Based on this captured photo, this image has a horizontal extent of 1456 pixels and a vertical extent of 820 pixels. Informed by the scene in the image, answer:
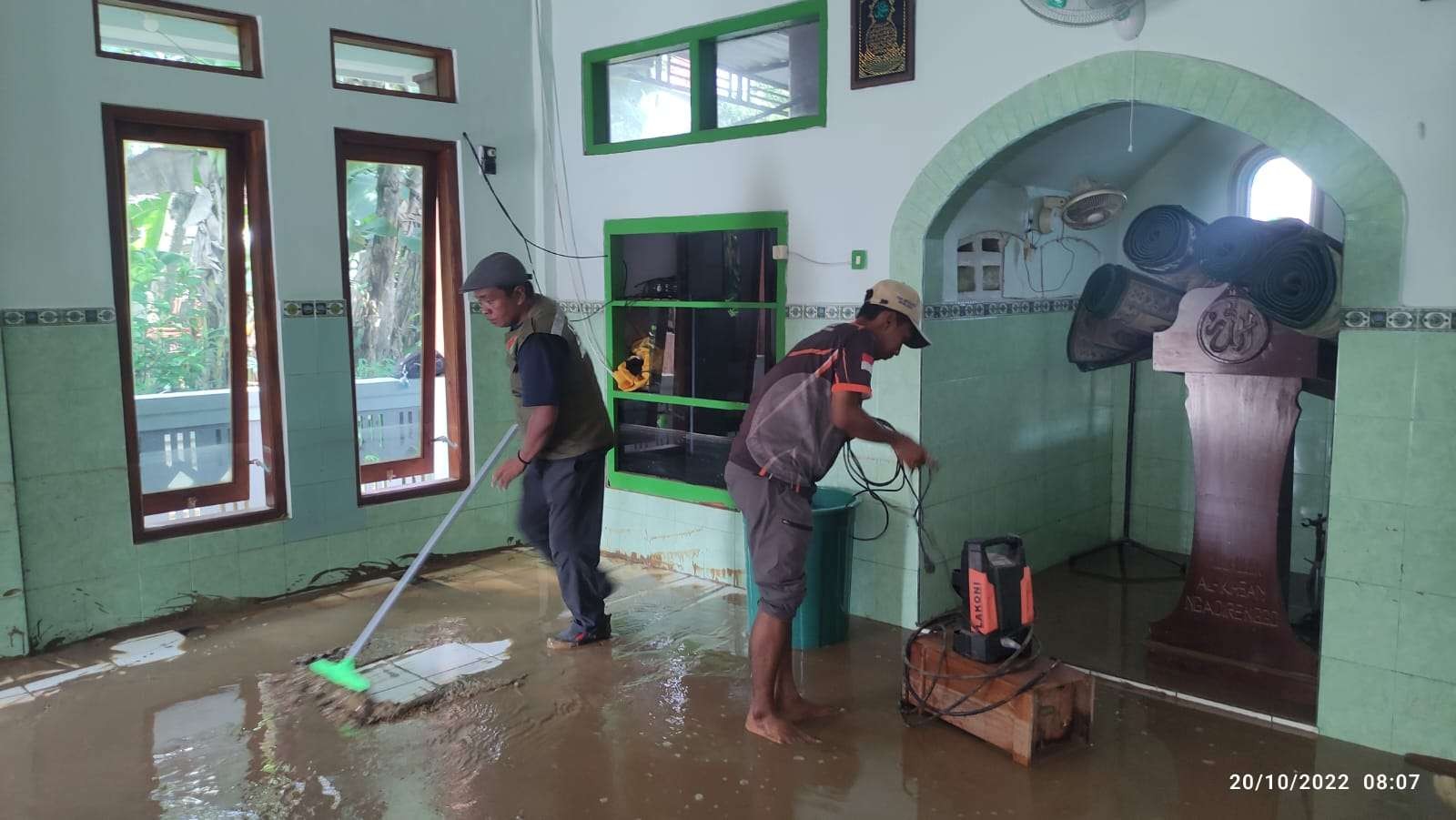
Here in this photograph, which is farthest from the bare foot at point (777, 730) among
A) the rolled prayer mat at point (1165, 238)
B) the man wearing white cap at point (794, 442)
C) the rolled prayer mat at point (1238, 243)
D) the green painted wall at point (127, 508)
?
the green painted wall at point (127, 508)

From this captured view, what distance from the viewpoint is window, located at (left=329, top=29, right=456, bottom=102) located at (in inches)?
201

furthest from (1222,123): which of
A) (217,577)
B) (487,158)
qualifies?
(217,577)

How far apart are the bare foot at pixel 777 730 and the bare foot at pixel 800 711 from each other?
3.5 inches

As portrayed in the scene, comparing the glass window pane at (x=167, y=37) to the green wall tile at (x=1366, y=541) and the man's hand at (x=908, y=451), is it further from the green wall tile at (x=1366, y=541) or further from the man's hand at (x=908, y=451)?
the green wall tile at (x=1366, y=541)

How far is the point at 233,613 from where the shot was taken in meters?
4.81

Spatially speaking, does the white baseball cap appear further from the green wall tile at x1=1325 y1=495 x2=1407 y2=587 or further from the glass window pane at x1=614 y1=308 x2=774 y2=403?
the glass window pane at x1=614 y1=308 x2=774 y2=403

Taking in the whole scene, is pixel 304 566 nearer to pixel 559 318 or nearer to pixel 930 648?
pixel 559 318

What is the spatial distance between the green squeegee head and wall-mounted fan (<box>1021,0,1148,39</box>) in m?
3.55

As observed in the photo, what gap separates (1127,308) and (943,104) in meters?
1.21

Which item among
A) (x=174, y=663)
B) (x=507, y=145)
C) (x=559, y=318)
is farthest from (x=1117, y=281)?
(x=174, y=663)

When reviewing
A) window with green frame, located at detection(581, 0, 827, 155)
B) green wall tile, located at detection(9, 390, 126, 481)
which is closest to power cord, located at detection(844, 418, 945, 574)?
window with green frame, located at detection(581, 0, 827, 155)

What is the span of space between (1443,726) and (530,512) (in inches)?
135

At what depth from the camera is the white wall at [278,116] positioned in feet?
13.5

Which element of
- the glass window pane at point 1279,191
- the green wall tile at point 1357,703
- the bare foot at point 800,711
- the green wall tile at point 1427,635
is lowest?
the bare foot at point 800,711
